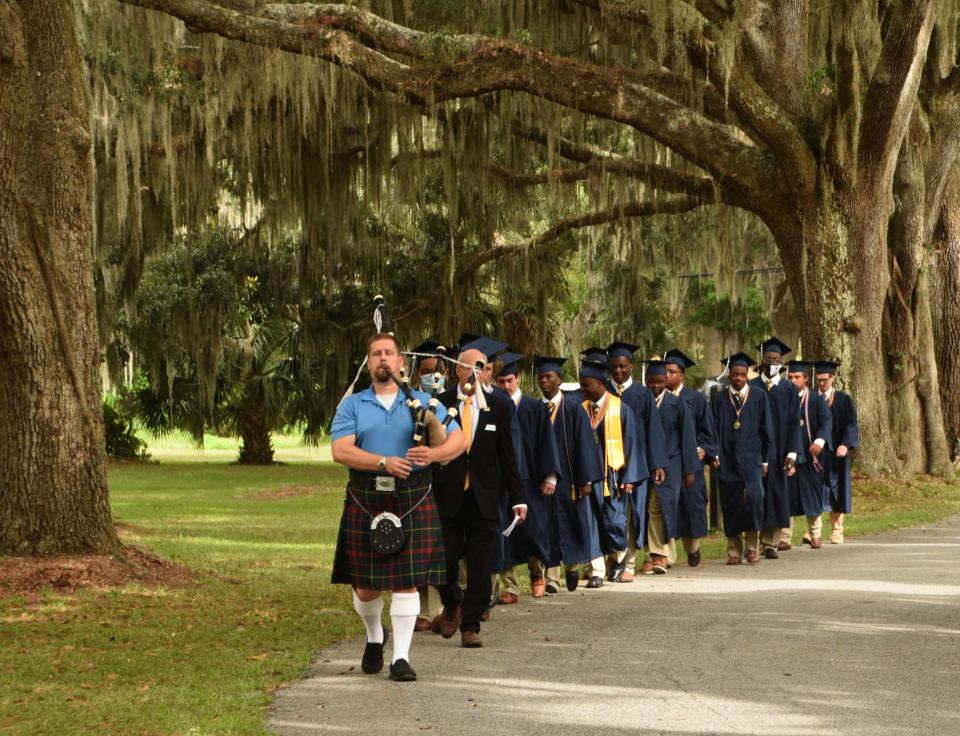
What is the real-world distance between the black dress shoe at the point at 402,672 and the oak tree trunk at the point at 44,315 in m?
4.59

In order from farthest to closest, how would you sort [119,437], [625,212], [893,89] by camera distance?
[119,437], [625,212], [893,89]

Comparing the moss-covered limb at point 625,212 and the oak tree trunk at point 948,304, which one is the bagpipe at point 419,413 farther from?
the oak tree trunk at point 948,304

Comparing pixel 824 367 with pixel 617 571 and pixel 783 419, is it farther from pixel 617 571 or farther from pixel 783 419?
pixel 617 571

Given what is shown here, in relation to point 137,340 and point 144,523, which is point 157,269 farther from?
point 144,523

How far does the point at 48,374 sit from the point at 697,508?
229 inches

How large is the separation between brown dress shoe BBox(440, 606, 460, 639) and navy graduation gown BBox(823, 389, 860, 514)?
767 cm

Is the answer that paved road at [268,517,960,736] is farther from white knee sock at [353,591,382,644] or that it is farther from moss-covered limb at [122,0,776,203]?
moss-covered limb at [122,0,776,203]

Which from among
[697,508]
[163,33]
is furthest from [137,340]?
[697,508]

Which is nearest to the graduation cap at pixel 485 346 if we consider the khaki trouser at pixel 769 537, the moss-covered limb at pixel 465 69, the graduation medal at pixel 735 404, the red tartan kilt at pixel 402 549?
the red tartan kilt at pixel 402 549

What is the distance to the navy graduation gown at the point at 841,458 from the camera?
16.6m

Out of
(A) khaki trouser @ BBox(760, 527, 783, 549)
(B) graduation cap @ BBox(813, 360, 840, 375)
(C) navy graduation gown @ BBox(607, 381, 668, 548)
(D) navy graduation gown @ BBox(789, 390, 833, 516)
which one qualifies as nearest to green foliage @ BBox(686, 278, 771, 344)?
(B) graduation cap @ BBox(813, 360, 840, 375)

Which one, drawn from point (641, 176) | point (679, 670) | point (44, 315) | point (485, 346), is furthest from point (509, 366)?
point (641, 176)

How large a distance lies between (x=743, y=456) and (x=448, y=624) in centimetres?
618

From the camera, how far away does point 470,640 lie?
913cm
